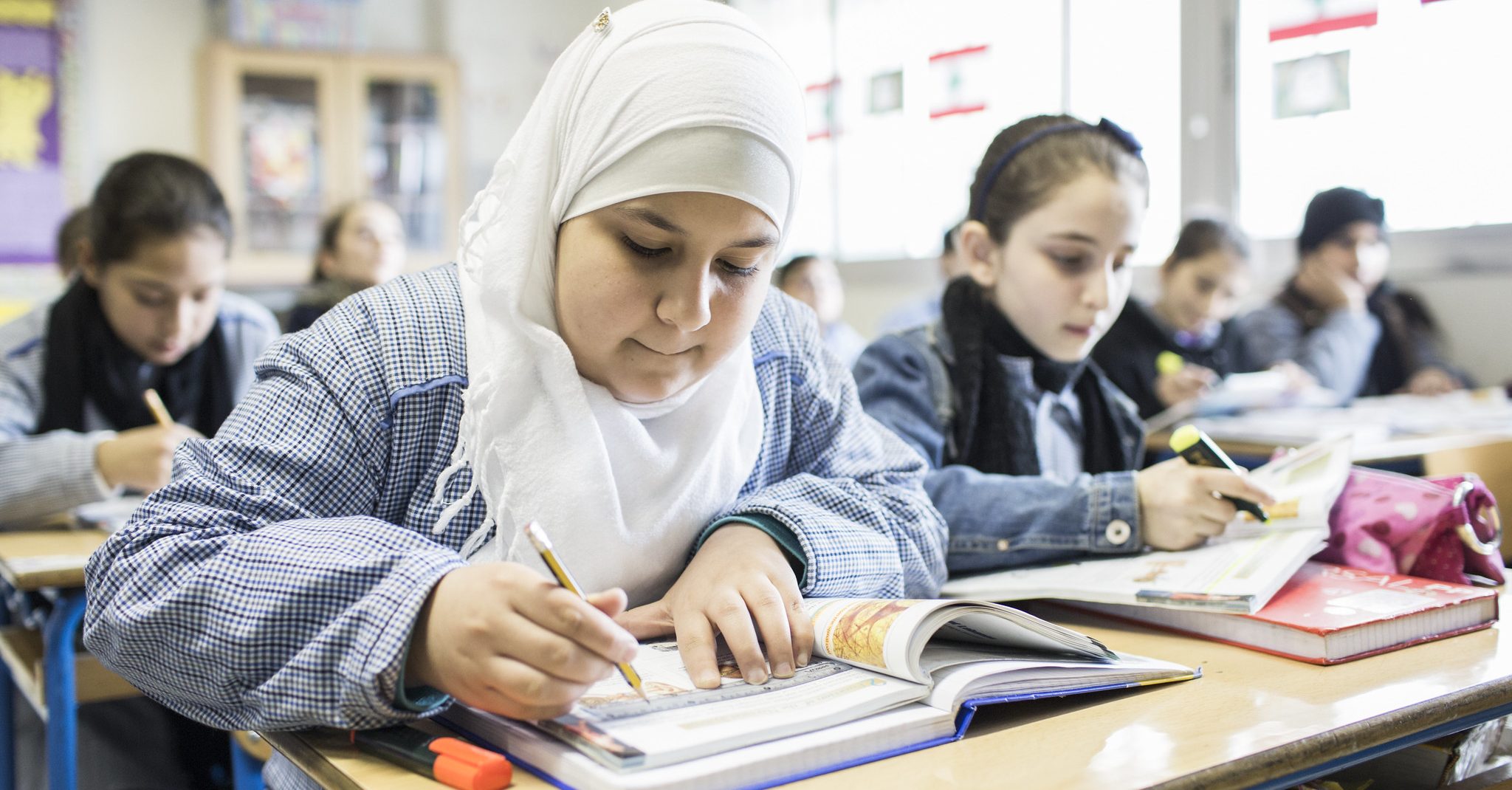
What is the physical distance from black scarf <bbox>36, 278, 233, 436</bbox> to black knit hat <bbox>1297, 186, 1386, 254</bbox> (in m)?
3.09

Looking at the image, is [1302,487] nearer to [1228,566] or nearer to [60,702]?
[1228,566]

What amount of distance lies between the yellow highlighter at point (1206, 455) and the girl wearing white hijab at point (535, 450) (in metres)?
0.37

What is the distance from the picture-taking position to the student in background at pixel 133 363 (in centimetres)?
177

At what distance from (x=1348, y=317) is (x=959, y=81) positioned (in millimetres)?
2169

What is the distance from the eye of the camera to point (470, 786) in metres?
0.63

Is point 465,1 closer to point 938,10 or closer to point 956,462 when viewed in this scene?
point 938,10

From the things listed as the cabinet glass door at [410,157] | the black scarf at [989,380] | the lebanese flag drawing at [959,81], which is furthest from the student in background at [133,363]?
the cabinet glass door at [410,157]

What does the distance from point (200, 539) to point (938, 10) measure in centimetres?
503

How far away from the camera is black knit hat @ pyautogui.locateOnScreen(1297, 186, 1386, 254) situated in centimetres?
351

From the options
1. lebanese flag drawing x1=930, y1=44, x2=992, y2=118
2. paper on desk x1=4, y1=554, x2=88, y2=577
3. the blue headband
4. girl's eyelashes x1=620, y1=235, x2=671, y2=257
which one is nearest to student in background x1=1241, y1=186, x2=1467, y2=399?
lebanese flag drawing x1=930, y1=44, x2=992, y2=118

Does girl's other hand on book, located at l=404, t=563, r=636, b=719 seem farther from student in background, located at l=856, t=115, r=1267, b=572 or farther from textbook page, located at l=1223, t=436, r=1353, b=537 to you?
textbook page, located at l=1223, t=436, r=1353, b=537

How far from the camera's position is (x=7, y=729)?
1878mm

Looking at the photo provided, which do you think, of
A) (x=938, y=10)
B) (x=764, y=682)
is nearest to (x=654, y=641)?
(x=764, y=682)

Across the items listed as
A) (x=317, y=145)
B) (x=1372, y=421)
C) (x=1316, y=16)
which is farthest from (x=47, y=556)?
(x=317, y=145)
